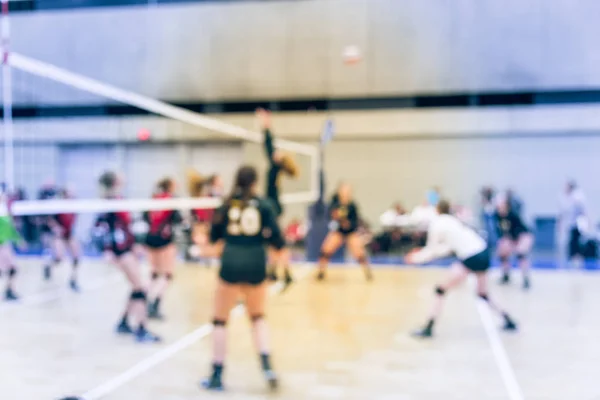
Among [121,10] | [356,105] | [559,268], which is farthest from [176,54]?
[559,268]

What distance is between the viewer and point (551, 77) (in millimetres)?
14031

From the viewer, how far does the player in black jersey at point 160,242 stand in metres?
6.24

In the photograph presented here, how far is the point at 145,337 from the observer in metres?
5.48

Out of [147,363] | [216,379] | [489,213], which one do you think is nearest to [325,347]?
[216,379]

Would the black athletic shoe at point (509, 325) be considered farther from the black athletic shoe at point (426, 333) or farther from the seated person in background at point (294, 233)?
the seated person in background at point (294, 233)

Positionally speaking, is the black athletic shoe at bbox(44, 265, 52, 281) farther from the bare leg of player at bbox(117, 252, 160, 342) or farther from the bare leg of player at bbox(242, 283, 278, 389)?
the bare leg of player at bbox(242, 283, 278, 389)

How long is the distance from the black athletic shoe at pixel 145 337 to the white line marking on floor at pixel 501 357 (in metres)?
3.04

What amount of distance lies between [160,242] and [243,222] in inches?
97.9

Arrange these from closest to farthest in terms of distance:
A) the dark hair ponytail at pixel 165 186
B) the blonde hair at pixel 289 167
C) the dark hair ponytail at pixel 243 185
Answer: the dark hair ponytail at pixel 243 185 < the dark hair ponytail at pixel 165 186 < the blonde hair at pixel 289 167

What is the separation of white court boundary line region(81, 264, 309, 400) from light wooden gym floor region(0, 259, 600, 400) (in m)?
0.03

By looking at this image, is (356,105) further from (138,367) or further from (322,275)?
(138,367)

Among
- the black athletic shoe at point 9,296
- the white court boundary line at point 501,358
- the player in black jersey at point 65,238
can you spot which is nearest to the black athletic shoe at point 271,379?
the white court boundary line at point 501,358

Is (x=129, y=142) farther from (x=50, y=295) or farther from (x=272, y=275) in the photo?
(x=272, y=275)

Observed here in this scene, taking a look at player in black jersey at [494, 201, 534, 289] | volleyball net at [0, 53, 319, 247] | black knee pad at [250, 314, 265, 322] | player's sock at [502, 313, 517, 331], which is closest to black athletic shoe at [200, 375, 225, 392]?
black knee pad at [250, 314, 265, 322]
